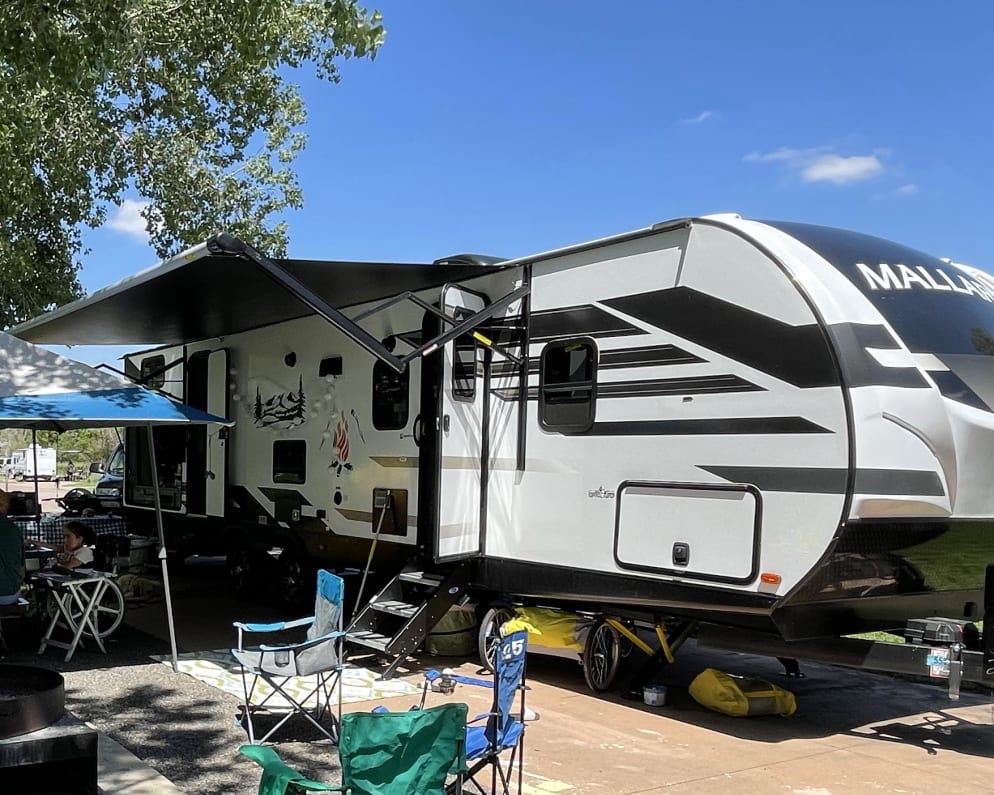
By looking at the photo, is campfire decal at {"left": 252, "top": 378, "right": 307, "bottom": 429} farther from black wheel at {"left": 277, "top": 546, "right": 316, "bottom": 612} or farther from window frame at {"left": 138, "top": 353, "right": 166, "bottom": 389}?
window frame at {"left": 138, "top": 353, "right": 166, "bottom": 389}

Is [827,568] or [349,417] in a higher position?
[349,417]

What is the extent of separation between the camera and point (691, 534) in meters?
5.70

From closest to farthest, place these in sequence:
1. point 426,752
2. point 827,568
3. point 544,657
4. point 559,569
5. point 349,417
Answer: point 426,752
point 827,568
point 559,569
point 544,657
point 349,417

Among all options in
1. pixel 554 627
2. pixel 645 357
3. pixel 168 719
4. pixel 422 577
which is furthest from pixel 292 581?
pixel 645 357

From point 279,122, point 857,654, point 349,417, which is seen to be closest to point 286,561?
point 349,417

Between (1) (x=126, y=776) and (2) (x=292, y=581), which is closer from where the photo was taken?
(1) (x=126, y=776)

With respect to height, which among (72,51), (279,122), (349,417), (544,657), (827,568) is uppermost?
(279,122)

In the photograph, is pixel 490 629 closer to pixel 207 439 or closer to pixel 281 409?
pixel 281 409

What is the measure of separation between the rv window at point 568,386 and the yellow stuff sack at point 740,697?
1879mm

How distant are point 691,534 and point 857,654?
45.0 inches

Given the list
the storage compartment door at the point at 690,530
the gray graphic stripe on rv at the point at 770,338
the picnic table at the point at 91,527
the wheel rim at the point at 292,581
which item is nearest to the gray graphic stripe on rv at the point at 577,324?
the gray graphic stripe on rv at the point at 770,338

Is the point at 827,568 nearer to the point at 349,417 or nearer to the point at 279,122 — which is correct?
the point at 349,417

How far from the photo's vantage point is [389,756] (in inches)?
131

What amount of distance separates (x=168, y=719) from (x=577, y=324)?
11.8 ft
